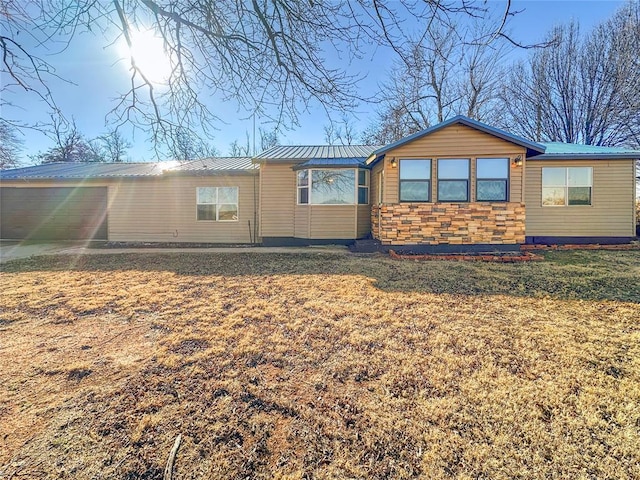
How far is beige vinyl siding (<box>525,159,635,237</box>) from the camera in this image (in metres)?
9.50

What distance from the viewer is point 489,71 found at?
1767 cm

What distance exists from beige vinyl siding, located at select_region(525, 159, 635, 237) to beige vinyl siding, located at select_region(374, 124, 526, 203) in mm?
2026

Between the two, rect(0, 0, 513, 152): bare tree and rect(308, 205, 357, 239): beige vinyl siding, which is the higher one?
rect(0, 0, 513, 152): bare tree

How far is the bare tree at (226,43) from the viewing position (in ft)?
10.1

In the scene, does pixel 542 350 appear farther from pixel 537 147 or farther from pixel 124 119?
pixel 537 147

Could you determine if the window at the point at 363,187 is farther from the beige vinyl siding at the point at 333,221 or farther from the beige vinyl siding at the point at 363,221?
the beige vinyl siding at the point at 333,221

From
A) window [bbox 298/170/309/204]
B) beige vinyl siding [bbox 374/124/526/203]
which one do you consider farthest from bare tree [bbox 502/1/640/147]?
window [bbox 298/170/309/204]

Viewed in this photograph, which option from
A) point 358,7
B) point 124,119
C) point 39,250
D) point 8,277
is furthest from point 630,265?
point 39,250

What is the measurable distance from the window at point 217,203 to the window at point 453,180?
7.26m

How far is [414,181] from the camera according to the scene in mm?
8586

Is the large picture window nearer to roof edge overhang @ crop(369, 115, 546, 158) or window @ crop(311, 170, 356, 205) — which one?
window @ crop(311, 170, 356, 205)

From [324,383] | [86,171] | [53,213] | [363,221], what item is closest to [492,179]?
[363,221]

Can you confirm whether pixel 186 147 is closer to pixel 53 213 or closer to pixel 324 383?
pixel 324 383

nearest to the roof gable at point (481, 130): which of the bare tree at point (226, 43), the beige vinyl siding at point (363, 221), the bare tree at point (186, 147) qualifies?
the beige vinyl siding at point (363, 221)
